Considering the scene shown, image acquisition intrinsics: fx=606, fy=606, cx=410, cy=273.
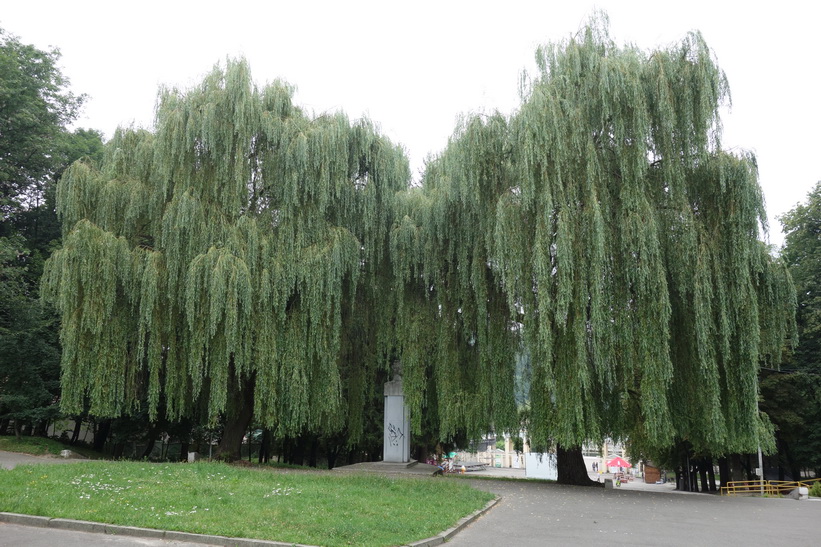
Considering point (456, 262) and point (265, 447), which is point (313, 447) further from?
point (456, 262)

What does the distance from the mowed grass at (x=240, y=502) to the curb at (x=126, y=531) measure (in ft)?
0.45

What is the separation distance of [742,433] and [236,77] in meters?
16.4

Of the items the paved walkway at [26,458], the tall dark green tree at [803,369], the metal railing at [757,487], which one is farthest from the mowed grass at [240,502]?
the tall dark green tree at [803,369]

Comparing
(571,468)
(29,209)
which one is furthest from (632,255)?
(29,209)

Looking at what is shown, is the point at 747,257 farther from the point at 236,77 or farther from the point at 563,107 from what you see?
the point at 236,77

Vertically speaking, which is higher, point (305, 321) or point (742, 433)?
point (305, 321)

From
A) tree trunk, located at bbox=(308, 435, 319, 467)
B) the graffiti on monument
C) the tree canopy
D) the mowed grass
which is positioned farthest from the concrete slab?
tree trunk, located at bbox=(308, 435, 319, 467)

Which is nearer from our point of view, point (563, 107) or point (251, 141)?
point (563, 107)

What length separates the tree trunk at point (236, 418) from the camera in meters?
18.7

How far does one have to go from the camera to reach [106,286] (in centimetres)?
1655

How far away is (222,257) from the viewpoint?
15812 millimetres

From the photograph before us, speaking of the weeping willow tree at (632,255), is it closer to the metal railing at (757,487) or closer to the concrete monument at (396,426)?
the concrete monument at (396,426)

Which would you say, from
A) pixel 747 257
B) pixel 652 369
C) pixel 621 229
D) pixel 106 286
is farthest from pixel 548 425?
pixel 106 286

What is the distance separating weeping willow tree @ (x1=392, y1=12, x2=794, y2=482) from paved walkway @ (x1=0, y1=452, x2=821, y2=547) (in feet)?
5.03
